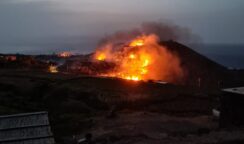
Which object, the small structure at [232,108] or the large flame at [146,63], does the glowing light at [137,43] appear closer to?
the large flame at [146,63]

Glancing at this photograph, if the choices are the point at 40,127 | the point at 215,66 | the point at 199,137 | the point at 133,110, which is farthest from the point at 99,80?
the point at 40,127

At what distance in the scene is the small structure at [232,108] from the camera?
84.7ft

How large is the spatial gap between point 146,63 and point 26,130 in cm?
4653

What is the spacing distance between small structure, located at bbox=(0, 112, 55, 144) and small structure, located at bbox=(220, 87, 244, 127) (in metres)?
14.7

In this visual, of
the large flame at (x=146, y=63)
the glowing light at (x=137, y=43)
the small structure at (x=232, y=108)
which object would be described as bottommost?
the small structure at (x=232, y=108)

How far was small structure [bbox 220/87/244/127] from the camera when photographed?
25.8 metres

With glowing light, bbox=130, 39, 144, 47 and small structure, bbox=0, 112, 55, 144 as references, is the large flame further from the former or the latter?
small structure, bbox=0, 112, 55, 144

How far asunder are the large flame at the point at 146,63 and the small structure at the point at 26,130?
41.0m

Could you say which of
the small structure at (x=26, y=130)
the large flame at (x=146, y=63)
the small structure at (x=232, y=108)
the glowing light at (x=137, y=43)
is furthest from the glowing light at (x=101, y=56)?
the small structure at (x=26, y=130)

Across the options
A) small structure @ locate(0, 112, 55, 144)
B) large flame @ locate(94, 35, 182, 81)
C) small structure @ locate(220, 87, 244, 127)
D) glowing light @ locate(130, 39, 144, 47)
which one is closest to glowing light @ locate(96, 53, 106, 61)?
large flame @ locate(94, 35, 182, 81)

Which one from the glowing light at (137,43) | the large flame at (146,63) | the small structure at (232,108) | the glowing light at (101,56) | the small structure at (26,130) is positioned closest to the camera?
the small structure at (26,130)

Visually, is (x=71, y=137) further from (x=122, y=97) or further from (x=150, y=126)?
(x=122, y=97)

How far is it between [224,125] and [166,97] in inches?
433

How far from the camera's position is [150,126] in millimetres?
26172
